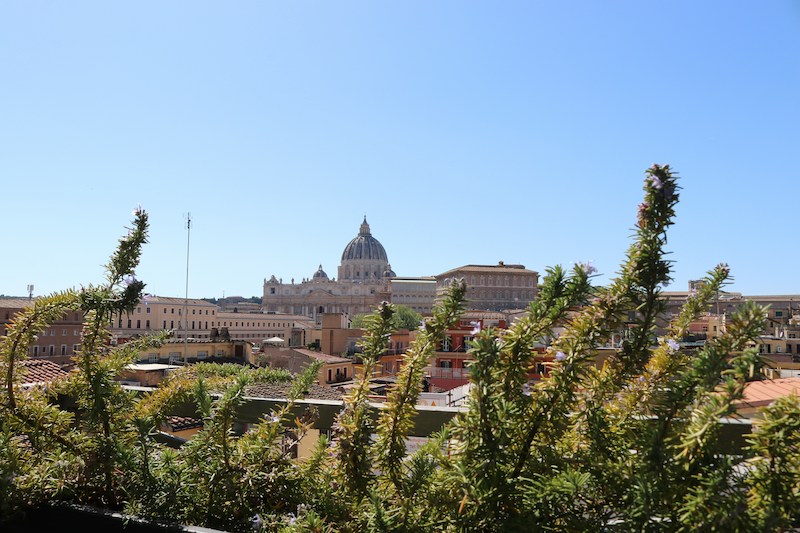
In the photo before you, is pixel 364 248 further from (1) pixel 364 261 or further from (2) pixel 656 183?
(2) pixel 656 183

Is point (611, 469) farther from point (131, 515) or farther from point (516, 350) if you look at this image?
point (131, 515)

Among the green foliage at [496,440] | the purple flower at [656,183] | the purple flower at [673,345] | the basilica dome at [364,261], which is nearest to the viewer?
the green foliage at [496,440]

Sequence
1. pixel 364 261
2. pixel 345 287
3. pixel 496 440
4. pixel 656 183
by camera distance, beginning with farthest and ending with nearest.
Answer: pixel 364 261 → pixel 345 287 → pixel 656 183 → pixel 496 440

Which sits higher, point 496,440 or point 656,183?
point 656,183

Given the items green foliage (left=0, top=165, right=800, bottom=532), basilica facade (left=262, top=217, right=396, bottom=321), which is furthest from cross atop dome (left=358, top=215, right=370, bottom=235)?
green foliage (left=0, top=165, right=800, bottom=532)

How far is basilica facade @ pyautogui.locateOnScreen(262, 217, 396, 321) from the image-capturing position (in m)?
130

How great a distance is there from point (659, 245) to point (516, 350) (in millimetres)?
456

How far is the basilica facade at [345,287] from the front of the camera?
130000 millimetres

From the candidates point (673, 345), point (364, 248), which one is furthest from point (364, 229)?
point (673, 345)

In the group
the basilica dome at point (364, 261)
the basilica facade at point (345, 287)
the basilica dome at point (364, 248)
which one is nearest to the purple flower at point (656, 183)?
the basilica facade at point (345, 287)

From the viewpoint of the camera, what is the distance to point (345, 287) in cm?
13375

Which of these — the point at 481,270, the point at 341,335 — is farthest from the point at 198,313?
the point at 481,270

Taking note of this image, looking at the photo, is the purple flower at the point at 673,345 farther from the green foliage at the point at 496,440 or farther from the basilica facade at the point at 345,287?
the basilica facade at the point at 345,287

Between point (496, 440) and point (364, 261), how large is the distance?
139204 mm
